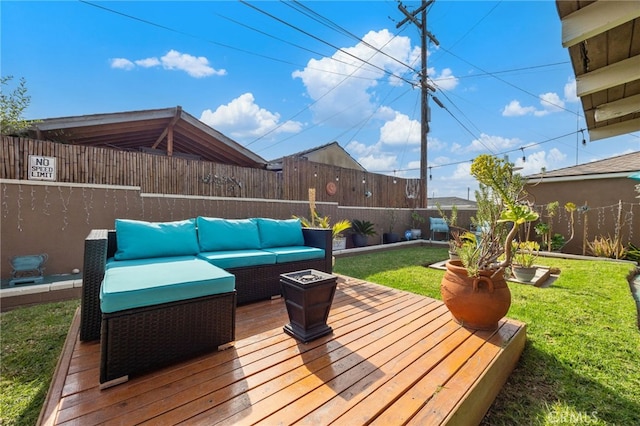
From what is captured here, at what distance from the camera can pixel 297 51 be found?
27.2 ft

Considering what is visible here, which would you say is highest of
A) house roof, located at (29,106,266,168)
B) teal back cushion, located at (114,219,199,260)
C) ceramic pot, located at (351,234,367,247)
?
house roof, located at (29,106,266,168)

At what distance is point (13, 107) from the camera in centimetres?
534

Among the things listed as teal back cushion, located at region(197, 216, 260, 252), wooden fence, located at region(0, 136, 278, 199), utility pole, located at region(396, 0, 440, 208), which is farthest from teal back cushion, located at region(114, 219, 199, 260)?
utility pole, located at region(396, 0, 440, 208)

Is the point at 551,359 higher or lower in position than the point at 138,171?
lower


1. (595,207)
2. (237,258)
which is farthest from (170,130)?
(595,207)

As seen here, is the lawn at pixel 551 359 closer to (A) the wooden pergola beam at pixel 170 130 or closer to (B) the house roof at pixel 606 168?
(A) the wooden pergola beam at pixel 170 130

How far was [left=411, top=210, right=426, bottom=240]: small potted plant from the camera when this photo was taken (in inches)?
396

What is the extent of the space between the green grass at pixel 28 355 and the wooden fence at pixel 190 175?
9.08 ft

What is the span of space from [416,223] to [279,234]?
8162 mm

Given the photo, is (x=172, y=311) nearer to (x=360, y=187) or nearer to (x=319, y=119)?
(x=360, y=187)

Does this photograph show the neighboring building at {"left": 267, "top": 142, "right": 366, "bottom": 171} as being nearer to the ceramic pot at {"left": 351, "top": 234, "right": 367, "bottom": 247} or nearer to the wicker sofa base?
the ceramic pot at {"left": 351, "top": 234, "right": 367, "bottom": 247}

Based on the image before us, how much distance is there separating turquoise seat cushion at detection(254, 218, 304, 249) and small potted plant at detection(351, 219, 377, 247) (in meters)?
4.34

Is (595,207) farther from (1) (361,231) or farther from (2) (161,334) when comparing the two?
(2) (161,334)

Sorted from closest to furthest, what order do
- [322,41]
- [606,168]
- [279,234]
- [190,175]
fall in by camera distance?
[279,234] < [190,175] < [322,41] < [606,168]
